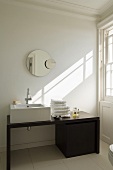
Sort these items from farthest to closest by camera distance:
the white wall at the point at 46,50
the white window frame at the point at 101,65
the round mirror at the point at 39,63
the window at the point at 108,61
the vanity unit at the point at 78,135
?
1. the white window frame at the point at 101,65
2. the window at the point at 108,61
3. the round mirror at the point at 39,63
4. the white wall at the point at 46,50
5. the vanity unit at the point at 78,135

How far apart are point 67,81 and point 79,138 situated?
42.6 inches

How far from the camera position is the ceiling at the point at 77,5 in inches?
105

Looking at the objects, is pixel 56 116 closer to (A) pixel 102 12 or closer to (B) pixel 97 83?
(B) pixel 97 83

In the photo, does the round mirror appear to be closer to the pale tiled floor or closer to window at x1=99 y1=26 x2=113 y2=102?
window at x1=99 y1=26 x2=113 y2=102

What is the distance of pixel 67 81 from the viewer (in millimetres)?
2891

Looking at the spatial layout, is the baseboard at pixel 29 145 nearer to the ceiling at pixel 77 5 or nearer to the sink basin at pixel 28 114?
the sink basin at pixel 28 114

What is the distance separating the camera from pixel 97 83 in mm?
3131

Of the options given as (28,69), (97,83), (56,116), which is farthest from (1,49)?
(97,83)

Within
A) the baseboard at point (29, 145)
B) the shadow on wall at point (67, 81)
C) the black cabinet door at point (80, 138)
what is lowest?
the baseboard at point (29, 145)

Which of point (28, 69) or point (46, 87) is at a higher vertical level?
point (28, 69)

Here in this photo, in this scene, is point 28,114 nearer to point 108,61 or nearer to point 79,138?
point 79,138

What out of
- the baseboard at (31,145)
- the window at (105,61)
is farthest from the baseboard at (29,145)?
the window at (105,61)

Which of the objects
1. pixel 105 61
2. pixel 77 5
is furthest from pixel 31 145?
pixel 77 5

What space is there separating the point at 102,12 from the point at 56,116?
7.52 feet
